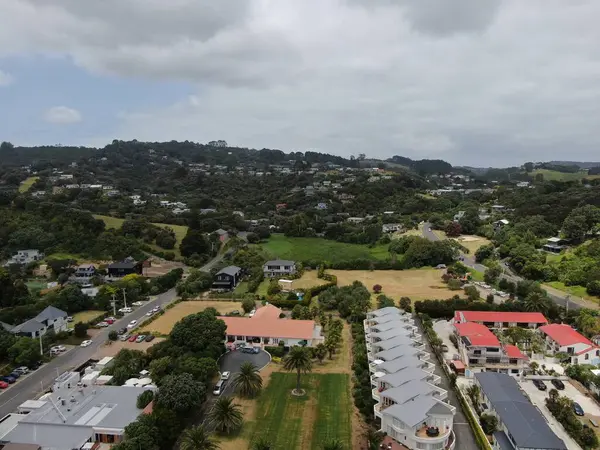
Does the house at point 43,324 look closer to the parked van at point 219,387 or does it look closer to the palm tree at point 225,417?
the parked van at point 219,387

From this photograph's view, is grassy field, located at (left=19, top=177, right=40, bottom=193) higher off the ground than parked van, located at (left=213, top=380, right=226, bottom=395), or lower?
higher

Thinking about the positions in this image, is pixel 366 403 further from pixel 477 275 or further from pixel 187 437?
pixel 477 275

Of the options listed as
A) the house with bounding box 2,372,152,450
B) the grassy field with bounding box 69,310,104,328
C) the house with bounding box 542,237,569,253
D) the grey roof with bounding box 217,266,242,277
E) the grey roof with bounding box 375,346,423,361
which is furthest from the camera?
the house with bounding box 542,237,569,253

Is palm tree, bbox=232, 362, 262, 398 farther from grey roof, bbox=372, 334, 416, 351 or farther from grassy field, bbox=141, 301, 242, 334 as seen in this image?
grassy field, bbox=141, 301, 242, 334

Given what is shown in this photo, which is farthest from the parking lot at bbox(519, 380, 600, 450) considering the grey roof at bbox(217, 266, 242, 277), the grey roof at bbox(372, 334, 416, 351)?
the grey roof at bbox(217, 266, 242, 277)

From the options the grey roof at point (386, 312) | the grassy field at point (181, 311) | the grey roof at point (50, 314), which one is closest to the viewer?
the grey roof at point (50, 314)

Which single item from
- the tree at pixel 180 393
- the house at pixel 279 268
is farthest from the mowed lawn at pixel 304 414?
the house at pixel 279 268
